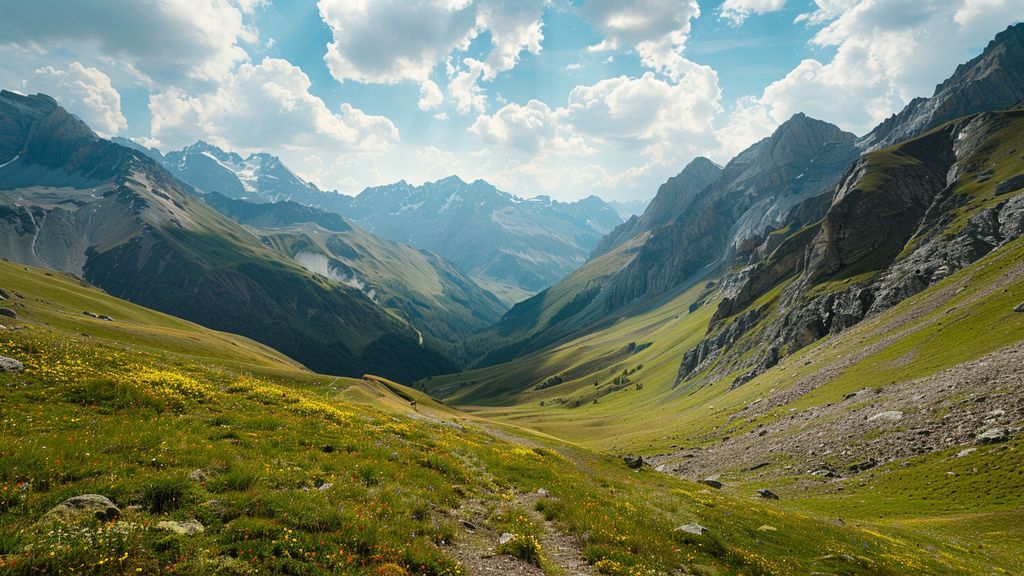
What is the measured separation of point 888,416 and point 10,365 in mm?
69005

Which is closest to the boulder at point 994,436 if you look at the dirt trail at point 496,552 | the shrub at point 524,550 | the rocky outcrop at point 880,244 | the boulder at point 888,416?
the boulder at point 888,416

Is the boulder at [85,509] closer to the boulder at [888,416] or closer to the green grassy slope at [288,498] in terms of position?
the green grassy slope at [288,498]

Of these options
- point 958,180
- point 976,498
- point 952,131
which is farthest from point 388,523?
point 952,131

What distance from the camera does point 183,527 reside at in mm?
10289

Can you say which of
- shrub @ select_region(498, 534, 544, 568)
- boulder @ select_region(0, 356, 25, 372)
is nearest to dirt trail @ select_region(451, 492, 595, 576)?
shrub @ select_region(498, 534, 544, 568)

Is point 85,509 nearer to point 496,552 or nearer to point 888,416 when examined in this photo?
point 496,552

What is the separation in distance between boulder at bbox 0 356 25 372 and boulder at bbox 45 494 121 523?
13.7 m

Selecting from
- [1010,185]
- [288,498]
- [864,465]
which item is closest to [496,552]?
[288,498]

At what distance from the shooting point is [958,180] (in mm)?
117188

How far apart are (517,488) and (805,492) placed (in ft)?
121

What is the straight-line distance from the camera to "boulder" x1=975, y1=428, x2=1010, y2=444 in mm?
38219

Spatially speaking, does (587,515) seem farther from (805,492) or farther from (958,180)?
(958,180)

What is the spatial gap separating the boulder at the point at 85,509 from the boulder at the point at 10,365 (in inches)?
539

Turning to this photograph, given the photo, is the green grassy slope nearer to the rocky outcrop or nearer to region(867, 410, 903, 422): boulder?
region(867, 410, 903, 422): boulder
